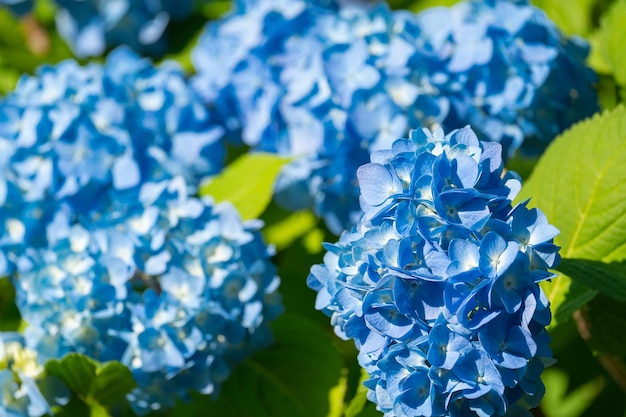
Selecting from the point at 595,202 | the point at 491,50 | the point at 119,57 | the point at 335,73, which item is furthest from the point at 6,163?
the point at 595,202

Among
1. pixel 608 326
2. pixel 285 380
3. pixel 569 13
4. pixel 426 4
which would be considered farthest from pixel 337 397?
pixel 426 4

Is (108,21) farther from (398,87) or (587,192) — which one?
(587,192)

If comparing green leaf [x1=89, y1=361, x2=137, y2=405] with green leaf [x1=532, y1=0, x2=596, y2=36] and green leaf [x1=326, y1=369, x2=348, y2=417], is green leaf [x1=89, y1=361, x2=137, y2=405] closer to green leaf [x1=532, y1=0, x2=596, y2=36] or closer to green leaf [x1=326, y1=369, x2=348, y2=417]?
green leaf [x1=326, y1=369, x2=348, y2=417]

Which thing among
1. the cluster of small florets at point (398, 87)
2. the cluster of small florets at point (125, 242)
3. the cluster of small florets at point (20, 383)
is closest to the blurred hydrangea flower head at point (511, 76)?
the cluster of small florets at point (398, 87)

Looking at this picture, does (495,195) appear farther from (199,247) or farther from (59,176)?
(59,176)

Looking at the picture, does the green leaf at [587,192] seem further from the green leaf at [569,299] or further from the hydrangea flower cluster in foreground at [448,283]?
the hydrangea flower cluster in foreground at [448,283]

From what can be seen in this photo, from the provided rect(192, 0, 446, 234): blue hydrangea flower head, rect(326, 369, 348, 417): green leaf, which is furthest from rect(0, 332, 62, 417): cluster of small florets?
rect(192, 0, 446, 234): blue hydrangea flower head
